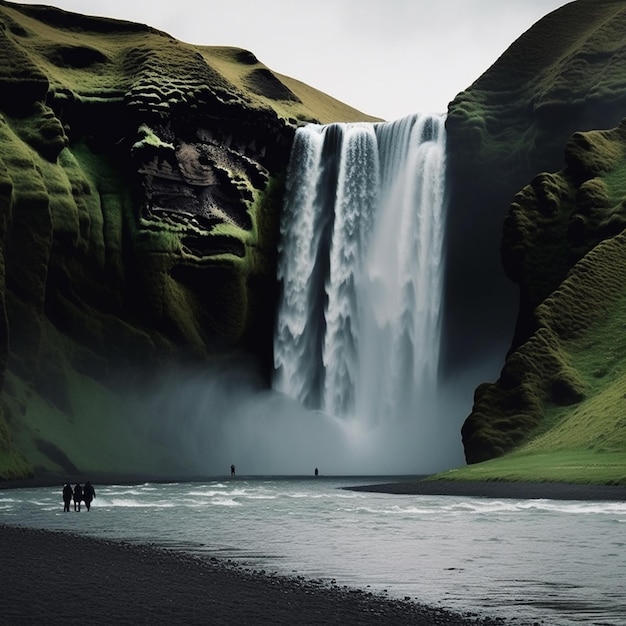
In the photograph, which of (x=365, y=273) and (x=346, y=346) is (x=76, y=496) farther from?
(x=365, y=273)

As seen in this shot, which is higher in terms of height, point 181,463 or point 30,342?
point 30,342

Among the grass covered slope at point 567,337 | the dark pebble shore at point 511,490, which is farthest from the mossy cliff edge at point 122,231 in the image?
the dark pebble shore at point 511,490

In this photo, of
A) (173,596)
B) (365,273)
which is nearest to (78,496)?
(173,596)

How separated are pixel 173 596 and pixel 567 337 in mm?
72841

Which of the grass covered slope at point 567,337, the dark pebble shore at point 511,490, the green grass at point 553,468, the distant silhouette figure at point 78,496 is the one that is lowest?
the distant silhouette figure at point 78,496

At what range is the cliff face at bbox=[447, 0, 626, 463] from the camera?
283ft

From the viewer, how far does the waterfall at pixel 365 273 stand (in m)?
113

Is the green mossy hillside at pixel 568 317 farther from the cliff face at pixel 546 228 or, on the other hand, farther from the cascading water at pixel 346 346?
the cascading water at pixel 346 346

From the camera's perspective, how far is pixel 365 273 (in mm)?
117312

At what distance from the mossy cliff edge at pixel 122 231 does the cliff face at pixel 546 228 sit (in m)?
22.6

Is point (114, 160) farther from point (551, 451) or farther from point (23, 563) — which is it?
point (23, 563)

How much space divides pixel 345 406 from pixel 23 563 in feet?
284

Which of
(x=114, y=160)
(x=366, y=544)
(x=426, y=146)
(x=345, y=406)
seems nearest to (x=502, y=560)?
(x=366, y=544)

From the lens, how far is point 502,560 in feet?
101
